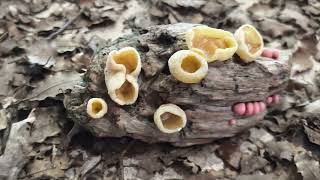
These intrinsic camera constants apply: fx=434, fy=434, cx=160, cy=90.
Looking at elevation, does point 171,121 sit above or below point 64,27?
above

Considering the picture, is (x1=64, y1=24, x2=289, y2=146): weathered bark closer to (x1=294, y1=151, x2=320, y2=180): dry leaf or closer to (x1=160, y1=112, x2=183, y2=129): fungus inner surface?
(x1=160, y1=112, x2=183, y2=129): fungus inner surface

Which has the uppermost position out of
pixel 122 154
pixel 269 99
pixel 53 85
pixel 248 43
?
pixel 248 43

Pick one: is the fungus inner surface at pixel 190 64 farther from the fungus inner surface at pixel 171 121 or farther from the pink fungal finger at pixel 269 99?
the pink fungal finger at pixel 269 99

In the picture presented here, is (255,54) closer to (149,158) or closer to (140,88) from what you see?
(140,88)

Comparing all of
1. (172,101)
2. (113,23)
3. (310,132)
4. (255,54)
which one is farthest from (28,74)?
(310,132)

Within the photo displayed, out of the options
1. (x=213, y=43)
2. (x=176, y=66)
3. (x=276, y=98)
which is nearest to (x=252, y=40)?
(x=213, y=43)

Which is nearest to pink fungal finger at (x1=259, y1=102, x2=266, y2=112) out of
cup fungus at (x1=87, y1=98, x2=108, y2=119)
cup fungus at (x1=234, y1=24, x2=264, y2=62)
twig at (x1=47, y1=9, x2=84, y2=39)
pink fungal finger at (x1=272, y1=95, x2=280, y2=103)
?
pink fungal finger at (x1=272, y1=95, x2=280, y2=103)

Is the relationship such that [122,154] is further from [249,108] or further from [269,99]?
[269,99]

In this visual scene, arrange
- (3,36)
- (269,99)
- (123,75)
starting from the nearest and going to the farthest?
(123,75) < (269,99) < (3,36)

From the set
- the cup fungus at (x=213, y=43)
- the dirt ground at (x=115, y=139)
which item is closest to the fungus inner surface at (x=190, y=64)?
the cup fungus at (x=213, y=43)
